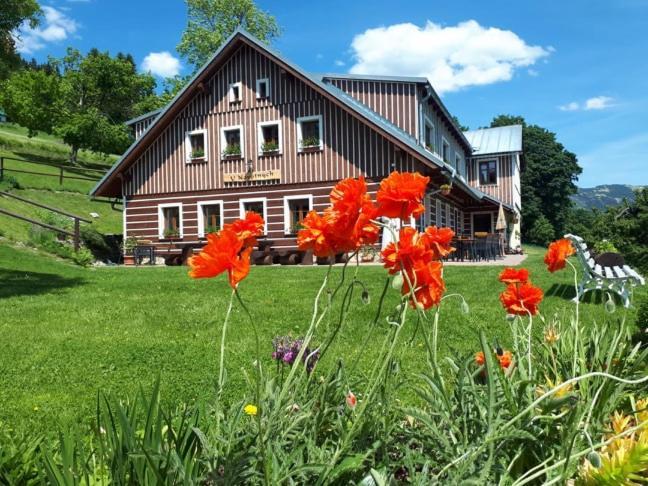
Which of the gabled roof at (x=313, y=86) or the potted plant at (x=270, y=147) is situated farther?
the potted plant at (x=270, y=147)

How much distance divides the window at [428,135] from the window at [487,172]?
996 cm

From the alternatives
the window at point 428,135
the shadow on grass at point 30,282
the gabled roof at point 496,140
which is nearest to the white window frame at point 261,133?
the window at point 428,135

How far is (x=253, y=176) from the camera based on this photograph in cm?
1833

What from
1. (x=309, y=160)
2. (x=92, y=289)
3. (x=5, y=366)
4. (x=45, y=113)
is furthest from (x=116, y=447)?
(x=45, y=113)

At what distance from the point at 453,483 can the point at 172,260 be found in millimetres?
17866

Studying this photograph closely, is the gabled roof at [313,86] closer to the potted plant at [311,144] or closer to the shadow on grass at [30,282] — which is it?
the potted plant at [311,144]

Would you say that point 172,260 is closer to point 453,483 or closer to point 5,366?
point 5,366

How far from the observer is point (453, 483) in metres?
1.17

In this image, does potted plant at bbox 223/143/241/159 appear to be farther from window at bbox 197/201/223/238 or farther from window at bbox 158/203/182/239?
window at bbox 158/203/182/239

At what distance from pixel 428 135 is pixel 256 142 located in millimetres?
6401

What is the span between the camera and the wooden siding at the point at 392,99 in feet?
59.9

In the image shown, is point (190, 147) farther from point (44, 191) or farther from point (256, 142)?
point (44, 191)

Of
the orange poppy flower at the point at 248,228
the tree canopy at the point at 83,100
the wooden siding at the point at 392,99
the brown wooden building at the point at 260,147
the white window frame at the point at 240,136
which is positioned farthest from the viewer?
the tree canopy at the point at 83,100

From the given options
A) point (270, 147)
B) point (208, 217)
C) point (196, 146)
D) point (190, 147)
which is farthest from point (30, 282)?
point (196, 146)
